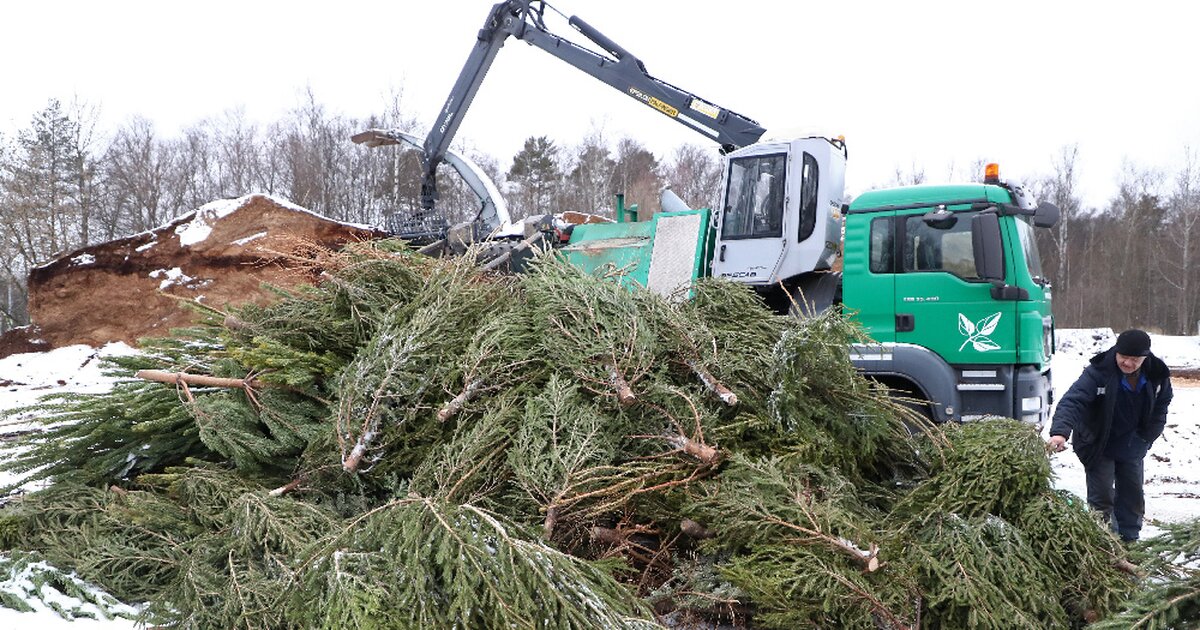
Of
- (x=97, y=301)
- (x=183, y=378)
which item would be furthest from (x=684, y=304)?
(x=97, y=301)

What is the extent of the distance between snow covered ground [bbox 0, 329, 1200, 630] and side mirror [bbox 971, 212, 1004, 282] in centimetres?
160

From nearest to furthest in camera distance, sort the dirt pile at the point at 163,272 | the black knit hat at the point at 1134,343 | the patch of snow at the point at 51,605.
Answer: the patch of snow at the point at 51,605 < the black knit hat at the point at 1134,343 < the dirt pile at the point at 163,272

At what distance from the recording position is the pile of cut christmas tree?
2.65m

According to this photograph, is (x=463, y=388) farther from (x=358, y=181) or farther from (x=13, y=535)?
(x=358, y=181)

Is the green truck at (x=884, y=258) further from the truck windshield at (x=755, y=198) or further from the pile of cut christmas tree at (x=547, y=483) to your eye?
the pile of cut christmas tree at (x=547, y=483)

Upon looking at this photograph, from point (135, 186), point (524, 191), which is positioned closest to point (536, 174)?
point (524, 191)

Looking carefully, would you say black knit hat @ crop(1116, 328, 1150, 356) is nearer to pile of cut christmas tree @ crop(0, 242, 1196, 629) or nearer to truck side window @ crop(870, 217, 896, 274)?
pile of cut christmas tree @ crop(0, 242, 1196, 629)

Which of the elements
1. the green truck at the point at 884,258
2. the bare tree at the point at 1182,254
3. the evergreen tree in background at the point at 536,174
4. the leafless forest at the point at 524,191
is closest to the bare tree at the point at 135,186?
the leafless forest at the point at 524,191

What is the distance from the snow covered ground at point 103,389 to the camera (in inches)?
124

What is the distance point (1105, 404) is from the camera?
457cm

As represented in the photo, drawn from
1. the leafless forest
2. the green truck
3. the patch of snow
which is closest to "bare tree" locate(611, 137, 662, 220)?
the leafless forest

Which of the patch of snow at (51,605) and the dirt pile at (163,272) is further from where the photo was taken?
the dirt pile at (163,272)

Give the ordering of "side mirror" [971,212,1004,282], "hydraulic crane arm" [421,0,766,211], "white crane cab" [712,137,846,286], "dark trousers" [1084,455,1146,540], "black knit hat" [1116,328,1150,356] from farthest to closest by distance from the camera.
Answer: "hydraulic crane arm" [421,0,766,211] → "white crane cab" [712,137,846,286] → "side mirror" [971,212,1004,282] → "dark trousers" [1084,455,1146,540] → "black knit hat" [1116,328,1150,356]

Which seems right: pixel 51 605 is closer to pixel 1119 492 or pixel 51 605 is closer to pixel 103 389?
pixel 103 389
